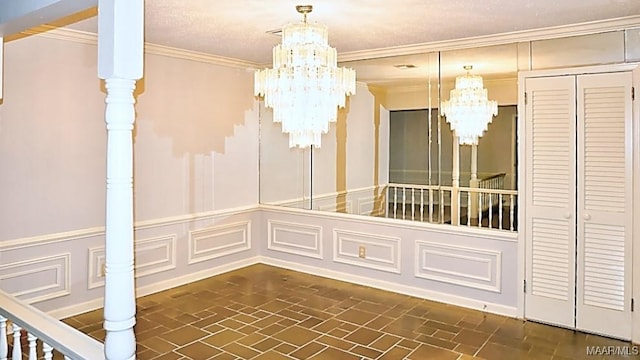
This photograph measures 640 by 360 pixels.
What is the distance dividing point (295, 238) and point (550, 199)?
2905mm

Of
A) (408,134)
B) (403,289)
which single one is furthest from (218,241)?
(408,134)

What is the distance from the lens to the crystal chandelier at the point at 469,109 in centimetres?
457

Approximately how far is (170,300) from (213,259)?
0.95 m

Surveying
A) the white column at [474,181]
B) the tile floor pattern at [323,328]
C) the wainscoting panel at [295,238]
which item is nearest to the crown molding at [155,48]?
the wainscoting panel at [295,238]

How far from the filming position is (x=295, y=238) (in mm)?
5984

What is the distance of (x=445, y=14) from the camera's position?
360 cm

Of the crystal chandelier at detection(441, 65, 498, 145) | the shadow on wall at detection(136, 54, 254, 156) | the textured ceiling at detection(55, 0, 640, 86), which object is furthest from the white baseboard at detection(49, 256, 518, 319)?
the textured ceiling at detection(55, 0, 640, 86)

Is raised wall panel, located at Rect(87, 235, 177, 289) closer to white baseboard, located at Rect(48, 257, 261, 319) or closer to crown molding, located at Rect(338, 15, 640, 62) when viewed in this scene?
white baseboard, located at Rect(48, 257, 261, 319)

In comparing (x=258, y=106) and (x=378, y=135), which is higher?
(x=258, y=106)

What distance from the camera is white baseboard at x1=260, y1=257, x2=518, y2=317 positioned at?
4.51 m

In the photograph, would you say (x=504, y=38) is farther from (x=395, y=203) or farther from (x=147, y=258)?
(x=147, y=258)

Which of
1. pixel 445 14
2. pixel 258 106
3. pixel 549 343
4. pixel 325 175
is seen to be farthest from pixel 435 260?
pixel 258 106

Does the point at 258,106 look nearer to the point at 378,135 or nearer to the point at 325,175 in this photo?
the point at 325,175

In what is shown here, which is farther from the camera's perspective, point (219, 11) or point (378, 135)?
point (378, 135)
